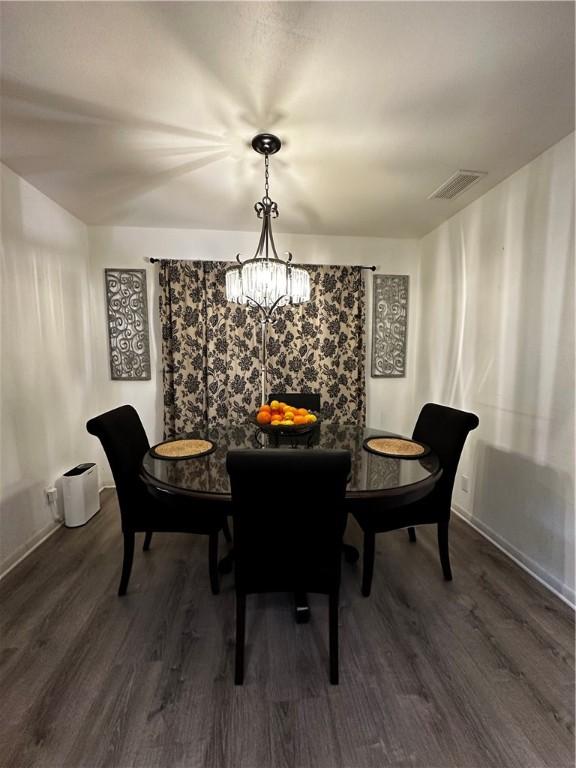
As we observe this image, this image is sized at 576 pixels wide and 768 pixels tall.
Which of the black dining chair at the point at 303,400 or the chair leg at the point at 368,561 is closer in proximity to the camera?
the chair leg at the point at 368,561

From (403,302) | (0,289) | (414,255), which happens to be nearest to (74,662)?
(0,289)

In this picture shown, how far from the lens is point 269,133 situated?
5.56 feet

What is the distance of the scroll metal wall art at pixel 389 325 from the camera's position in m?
3.36

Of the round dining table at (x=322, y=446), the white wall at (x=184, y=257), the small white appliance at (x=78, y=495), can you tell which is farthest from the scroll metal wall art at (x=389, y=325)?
the small white appliance at (x=78, y=495)

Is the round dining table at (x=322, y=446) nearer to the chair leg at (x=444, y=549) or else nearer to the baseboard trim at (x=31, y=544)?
the chair leg at (x=444, y=549)

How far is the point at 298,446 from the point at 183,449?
2.19 ft

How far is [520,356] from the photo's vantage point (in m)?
2.09

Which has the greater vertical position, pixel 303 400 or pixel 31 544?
pixel 303 400

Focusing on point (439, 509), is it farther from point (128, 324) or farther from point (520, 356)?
point (128, 324)

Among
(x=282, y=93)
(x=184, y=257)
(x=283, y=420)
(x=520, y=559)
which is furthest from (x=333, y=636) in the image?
(x=184, y=257)

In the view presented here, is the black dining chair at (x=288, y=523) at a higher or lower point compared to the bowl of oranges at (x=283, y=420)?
lower

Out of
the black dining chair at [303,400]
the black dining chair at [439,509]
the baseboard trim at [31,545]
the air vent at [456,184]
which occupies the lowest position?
the baseboard trim at [31,545]

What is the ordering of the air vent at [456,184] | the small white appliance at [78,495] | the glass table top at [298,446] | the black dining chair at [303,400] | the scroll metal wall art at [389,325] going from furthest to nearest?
the scroll metal wall art at [389,325], the black dining chair at [303,400], the small white appliance at [78,495], the air vent at [456,184], the glass table top at [298,446]

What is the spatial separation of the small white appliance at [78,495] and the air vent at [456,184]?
3.42 metres
